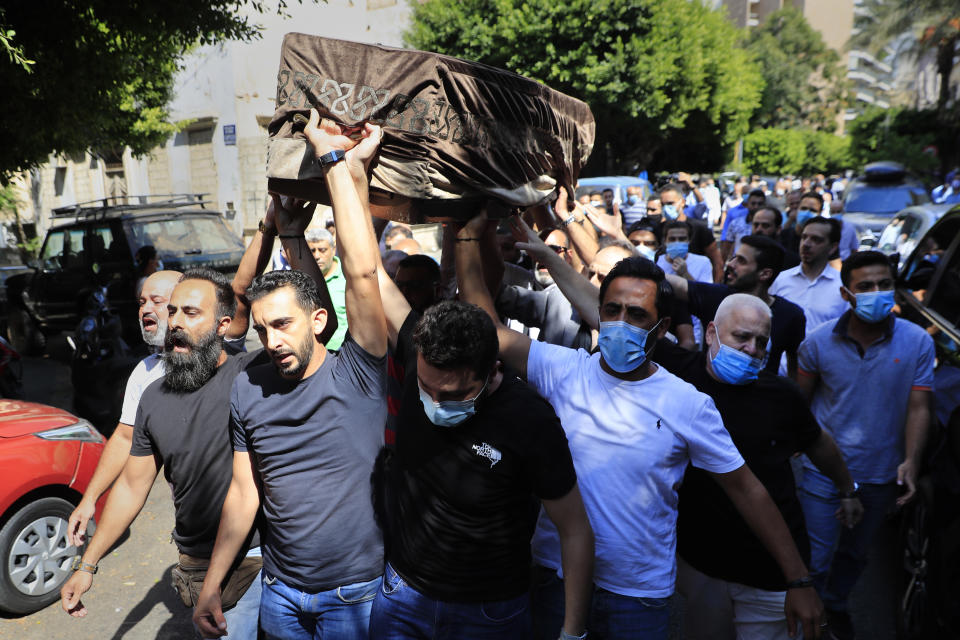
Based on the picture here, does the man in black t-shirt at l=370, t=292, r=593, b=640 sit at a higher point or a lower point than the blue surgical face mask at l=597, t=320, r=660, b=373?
lower

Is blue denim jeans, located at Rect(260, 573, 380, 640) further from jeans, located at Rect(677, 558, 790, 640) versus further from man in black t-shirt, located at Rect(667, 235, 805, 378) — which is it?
man in black t-shirt, located at Rect(667, 235, 805, 378)

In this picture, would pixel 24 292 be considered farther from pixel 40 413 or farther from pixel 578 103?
pixel 578 103

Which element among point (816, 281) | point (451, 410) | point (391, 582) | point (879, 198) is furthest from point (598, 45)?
point (391, 582)

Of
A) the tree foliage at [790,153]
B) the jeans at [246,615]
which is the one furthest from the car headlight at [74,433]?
the tree foliage at [790,153]

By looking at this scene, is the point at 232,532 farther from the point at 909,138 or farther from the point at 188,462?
the point at 909,138

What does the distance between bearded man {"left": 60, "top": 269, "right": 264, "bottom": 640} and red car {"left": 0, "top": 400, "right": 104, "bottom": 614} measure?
179cm

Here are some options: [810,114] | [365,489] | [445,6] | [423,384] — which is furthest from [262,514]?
[810,114]

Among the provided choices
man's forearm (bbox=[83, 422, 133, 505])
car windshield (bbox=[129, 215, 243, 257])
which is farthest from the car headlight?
car windshield (bbox=[129, 215, 243, 257])

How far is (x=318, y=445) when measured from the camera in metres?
2.62

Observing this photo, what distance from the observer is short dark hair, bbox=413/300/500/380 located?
2.26 metres

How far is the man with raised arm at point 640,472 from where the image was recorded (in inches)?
98.2

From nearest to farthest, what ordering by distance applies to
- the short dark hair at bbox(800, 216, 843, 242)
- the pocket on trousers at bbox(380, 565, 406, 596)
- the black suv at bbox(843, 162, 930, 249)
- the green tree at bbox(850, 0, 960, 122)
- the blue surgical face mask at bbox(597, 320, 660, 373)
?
the pocket on trousers at bbox(380, 565, 406, 596), the blue surgical face mask at bbox(597, 320, 660, 373), the short dark hair at bbox(800, 216, 843, 242), the black suv at bbox(843, 162, 930, 249), the green tree at bbox(850, 0, 960, 122)

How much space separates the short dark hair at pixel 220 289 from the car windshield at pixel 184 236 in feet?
25.0

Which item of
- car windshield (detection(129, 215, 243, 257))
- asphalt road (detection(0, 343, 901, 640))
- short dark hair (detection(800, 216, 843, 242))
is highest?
short dark hair (detection(800, 216, 843, 242))
